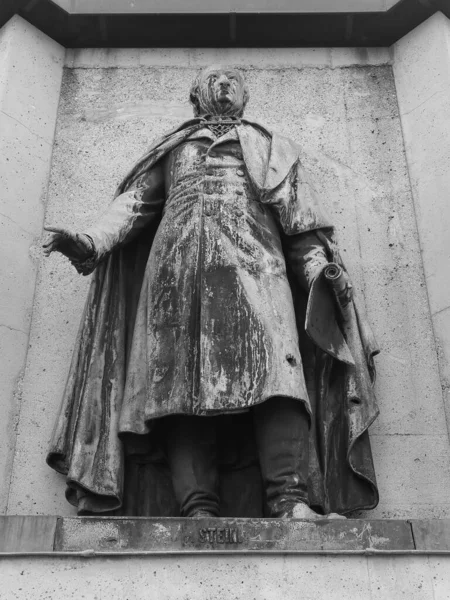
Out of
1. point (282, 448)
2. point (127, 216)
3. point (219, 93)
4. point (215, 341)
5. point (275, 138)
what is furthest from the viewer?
point (219, 93)

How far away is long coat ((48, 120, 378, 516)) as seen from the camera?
497cm

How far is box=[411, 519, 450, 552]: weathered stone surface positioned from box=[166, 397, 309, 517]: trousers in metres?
0.59

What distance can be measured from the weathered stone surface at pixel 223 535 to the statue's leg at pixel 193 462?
1.62 ft

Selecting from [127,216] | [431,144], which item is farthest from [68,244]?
[431,144]

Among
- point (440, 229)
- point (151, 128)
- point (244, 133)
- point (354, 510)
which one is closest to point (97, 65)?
point (151, 128)

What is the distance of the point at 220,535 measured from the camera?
4.32 metres

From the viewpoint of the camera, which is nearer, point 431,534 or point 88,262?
point 431,534

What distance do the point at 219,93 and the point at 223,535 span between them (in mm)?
2702

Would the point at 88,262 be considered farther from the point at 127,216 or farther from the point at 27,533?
the point at 27,533

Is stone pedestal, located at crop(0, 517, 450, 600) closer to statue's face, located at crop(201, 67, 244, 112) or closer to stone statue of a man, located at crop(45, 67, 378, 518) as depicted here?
stone statue of a man, located at crop(45, 67, 378, 518)

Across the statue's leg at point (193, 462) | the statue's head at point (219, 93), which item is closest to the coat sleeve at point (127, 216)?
the statue's head at point (219, 93)

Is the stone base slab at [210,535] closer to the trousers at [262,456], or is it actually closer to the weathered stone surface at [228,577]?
the weathered stone surface at [228,577]

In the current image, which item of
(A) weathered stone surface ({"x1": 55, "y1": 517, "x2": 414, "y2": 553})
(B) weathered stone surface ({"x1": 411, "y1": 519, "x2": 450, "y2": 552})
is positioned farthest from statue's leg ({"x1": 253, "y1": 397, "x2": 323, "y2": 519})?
(B) weathered stone surface ({"x1": 411, "y1": 519, "x2": 450, "y2": 552})

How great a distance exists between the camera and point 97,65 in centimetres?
743
